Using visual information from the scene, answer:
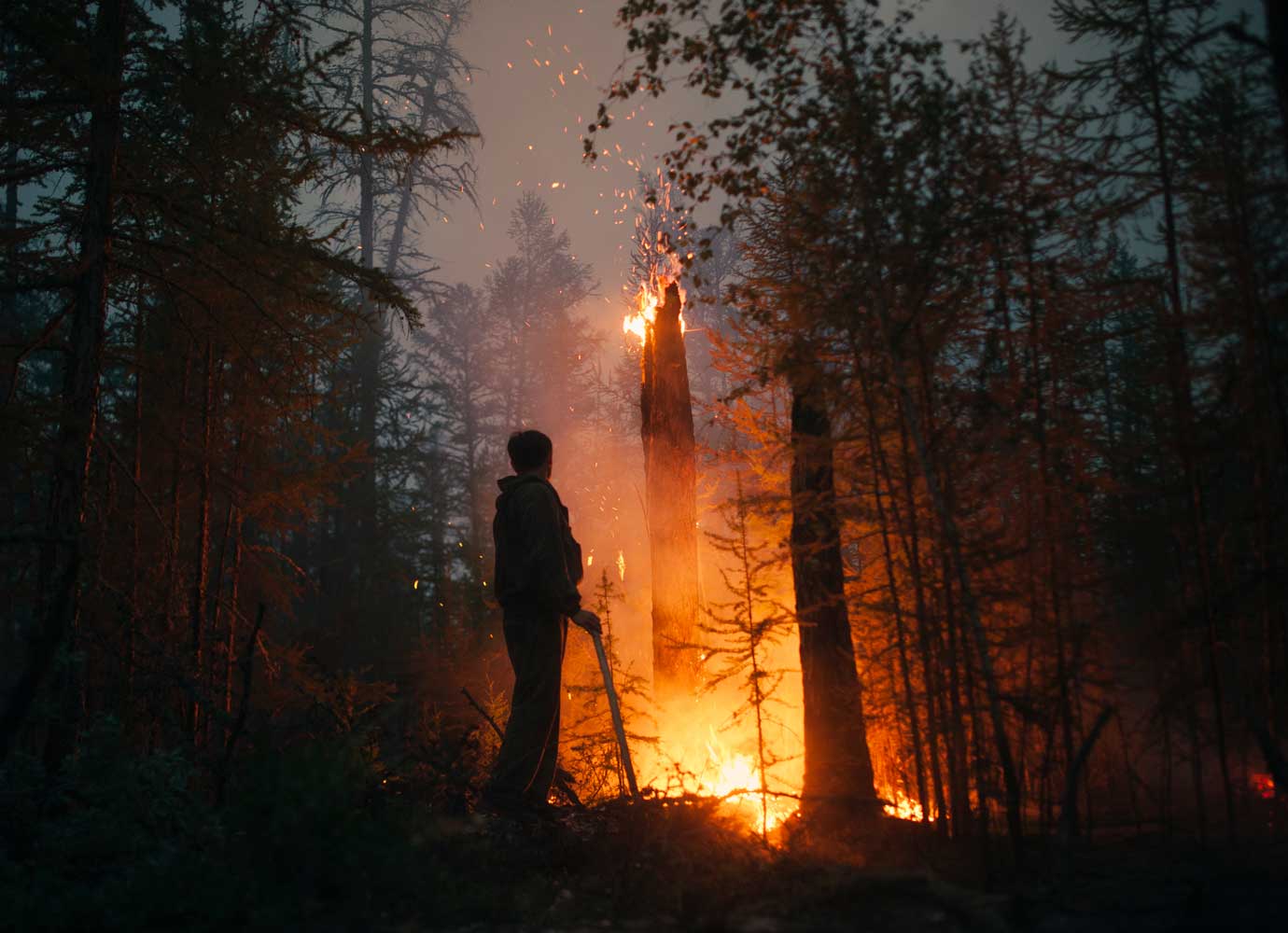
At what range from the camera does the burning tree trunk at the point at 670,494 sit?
9.25 metres

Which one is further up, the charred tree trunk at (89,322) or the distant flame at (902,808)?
the charred tree trunk at (89,322)

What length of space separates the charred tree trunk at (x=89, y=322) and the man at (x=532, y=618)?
10.4ft

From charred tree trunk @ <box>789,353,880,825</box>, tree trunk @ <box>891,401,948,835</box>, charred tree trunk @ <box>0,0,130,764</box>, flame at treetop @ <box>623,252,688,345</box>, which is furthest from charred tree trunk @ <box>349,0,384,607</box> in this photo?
tree trunk @ <box>891,401,948,835</box>

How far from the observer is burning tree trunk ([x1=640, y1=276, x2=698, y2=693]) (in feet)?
30.3

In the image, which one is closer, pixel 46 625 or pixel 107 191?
pixel 46 625

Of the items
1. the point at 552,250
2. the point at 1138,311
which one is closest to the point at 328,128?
the point at 1138,311

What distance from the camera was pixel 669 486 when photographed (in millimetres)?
9633

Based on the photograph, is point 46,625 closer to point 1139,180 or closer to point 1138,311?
point 1139,180

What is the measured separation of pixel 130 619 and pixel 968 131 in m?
7.03

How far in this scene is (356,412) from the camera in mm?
23750

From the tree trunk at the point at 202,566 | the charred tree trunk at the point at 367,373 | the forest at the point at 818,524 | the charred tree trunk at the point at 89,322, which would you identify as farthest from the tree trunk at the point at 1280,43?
the charred tree trunk at the point at 367,373

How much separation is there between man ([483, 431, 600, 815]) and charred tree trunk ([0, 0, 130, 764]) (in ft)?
10.4

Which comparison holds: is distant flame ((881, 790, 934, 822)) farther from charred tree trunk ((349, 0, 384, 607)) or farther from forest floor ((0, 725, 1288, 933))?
charred tree trunk ((349, 0, 384, 607))

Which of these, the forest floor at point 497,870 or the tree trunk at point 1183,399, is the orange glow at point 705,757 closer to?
the forest floor at point 497,870
